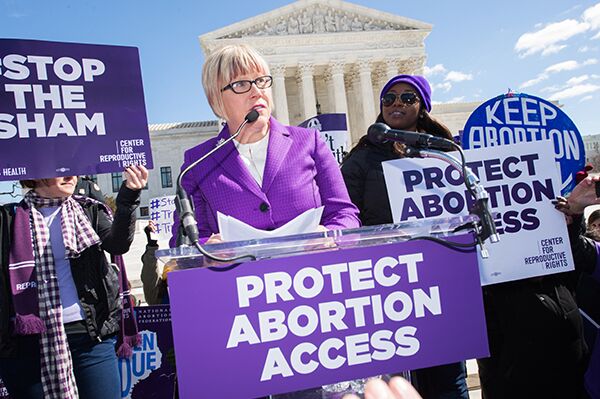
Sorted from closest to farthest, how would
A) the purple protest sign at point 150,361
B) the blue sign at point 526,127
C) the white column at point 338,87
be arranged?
the blue sign at point 526,127 → the purple protest sign at point 150,361 → the white column at point 338,87

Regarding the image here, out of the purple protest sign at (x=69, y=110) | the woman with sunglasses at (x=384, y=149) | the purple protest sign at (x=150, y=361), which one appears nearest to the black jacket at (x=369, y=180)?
the woman with sunglasses at (x=384, y=149)

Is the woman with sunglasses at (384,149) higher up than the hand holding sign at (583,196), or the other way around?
the woman with sunglasses at (384,149)

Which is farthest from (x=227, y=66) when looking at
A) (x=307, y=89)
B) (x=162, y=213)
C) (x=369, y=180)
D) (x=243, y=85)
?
(x=307, y=89)

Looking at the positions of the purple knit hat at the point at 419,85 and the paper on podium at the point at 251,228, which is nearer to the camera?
the paper on podium at the point at 251,228

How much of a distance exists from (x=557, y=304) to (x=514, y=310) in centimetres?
20

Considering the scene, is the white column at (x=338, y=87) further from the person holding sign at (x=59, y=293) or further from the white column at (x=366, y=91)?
the person holding sign at (x=59, y=293)

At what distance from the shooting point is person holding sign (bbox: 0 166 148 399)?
6.70 feet

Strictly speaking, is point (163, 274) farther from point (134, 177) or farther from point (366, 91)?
point (366, 91)

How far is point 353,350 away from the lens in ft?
3.50

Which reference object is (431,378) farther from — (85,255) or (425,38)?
(425,38)

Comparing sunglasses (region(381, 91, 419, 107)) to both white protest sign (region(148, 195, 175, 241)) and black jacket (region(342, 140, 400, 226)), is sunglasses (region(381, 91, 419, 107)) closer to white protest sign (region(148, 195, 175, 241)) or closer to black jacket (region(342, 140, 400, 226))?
black jacket (region(342, 140, 400, 226))

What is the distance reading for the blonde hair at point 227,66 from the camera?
1624mm

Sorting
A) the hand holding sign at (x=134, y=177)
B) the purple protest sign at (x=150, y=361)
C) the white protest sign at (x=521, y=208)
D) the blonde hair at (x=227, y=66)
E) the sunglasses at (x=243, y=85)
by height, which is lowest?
the purple protest sign at (x=150, y=361)

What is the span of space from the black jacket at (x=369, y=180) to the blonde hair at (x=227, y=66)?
94 cm
